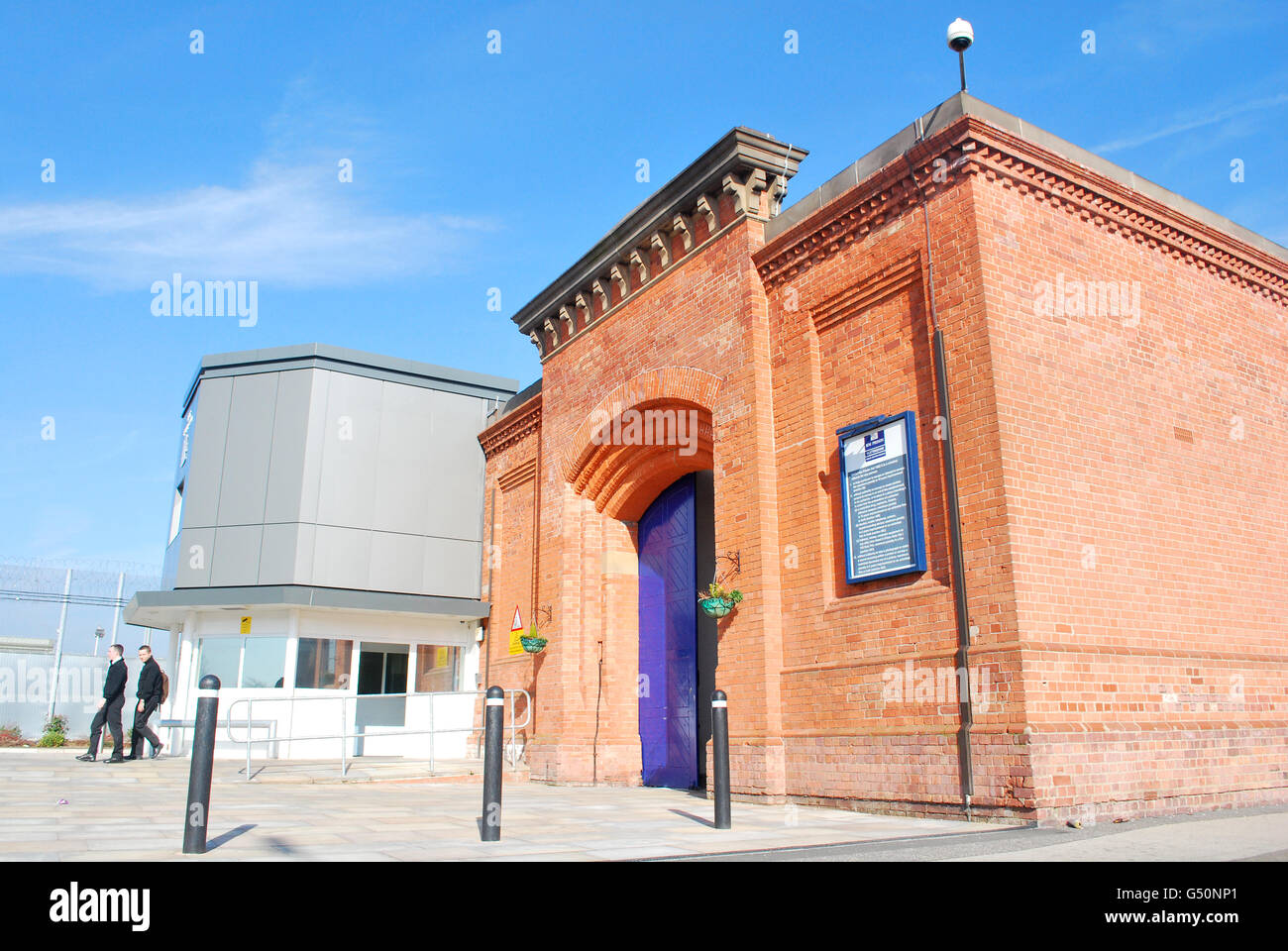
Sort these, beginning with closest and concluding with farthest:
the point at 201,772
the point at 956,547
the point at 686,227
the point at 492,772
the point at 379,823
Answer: the point at 201,772 → the point at 492,772 → the point at 379,823 → the point at 956,547 → the point at 686,227

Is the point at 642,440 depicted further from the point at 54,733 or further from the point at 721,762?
the point at 54,733

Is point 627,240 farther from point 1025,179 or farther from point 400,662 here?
point 400,662

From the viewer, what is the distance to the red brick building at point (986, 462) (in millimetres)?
8078

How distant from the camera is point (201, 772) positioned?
561 centimetres

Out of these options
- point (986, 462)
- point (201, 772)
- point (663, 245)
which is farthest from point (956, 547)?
point (663, 245)

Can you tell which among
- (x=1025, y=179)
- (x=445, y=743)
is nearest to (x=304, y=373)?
(x=445, y=743)

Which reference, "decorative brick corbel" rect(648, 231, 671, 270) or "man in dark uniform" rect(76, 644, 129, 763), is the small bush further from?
"decorative brick corbel" rect(648, 231, 671, 270)

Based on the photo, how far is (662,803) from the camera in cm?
995

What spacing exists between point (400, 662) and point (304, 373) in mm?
5756

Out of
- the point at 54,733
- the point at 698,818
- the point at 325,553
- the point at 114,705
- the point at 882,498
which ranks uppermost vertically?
the point at 325,553

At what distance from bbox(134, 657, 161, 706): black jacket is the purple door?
24.0 ft

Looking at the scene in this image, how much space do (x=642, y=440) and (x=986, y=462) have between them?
5.89m

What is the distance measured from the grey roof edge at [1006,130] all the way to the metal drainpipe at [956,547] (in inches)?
13.4

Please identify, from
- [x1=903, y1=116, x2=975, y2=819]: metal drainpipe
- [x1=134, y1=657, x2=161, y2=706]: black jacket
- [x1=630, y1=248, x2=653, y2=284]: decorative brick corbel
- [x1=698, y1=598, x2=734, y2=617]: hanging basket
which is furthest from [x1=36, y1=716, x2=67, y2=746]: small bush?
[x1=903, y1=116, x2=975, y2=819]: metal drainpipe
